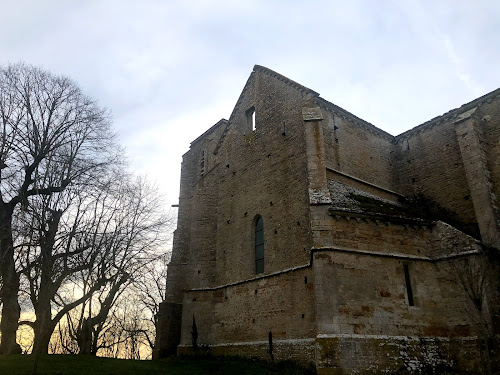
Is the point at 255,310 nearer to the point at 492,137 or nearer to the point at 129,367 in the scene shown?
the point at 129,367

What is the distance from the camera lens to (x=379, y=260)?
15250 millimetres

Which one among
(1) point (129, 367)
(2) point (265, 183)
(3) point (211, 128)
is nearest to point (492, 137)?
(2) point (265, 183)

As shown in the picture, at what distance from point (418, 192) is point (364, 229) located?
26.5ft

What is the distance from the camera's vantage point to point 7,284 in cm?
1429

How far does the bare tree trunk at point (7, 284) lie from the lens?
14109mm

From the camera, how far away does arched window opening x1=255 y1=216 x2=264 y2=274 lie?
726 inches

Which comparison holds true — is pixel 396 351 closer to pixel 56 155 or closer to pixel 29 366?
pixel 29 366

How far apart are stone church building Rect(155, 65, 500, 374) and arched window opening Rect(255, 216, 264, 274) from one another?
0.08 metres

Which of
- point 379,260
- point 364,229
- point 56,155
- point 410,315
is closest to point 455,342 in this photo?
point 410,315

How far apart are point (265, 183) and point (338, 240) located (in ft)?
17.9

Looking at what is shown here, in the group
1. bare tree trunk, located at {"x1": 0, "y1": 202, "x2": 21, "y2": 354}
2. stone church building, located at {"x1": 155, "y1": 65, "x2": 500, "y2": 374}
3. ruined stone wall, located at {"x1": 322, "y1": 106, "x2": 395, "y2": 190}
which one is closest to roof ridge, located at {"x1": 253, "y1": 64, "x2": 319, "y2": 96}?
stone church building, located at {"x1": 155, "y1": 65, "x2": 500, "y2": 374}

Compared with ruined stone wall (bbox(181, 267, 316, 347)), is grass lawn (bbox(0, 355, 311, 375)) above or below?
below

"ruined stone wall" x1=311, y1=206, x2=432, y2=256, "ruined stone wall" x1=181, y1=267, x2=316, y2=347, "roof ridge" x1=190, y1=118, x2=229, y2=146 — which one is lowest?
"ruined stone wall" x1=181, y1=267, x2=316, y2=347

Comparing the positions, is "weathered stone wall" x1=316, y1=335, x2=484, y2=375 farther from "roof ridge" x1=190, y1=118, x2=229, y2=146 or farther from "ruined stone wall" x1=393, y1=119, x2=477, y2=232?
"roof ridge" x1=190, y1=118, x2=229, y2=146
